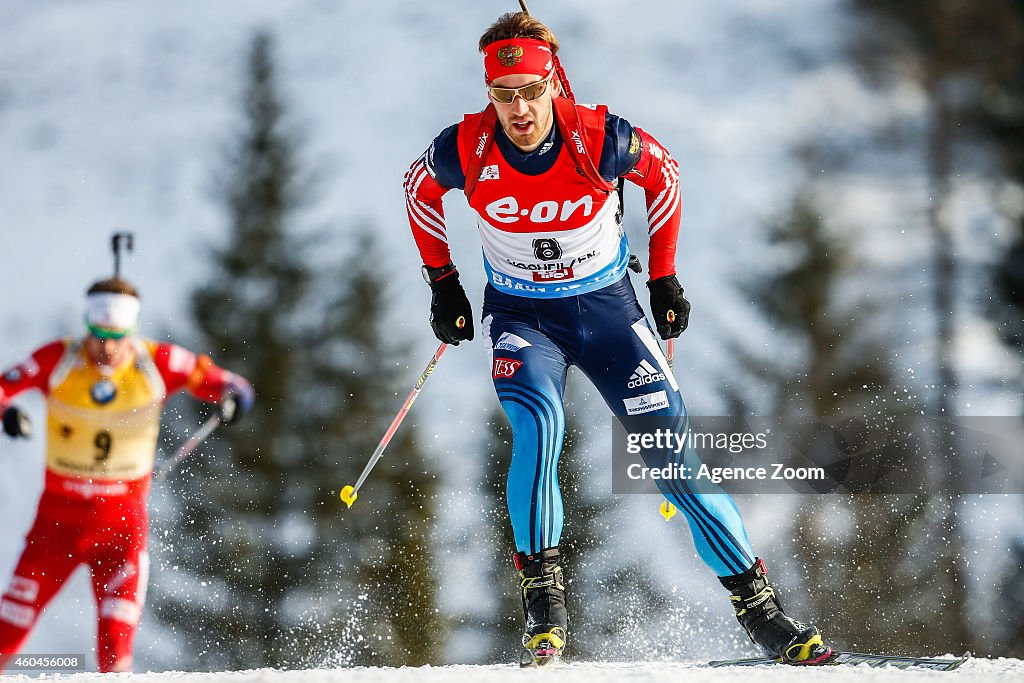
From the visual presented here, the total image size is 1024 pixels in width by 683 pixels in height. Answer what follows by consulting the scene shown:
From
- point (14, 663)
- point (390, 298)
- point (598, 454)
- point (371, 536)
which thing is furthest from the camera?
point (390, 298)

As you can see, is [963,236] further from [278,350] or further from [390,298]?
[278,350]

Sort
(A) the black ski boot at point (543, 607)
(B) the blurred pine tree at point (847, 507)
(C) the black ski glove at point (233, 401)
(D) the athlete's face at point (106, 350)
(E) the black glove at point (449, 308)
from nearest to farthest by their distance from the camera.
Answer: (A) the black ski boot at point (543, 607) < (E) the black glove at point (449, 308) < (C) the black ski glove at point (233, 401) < (D) the athlete's face at point (106, 350) < (B) the blurred pine tree at point (847, 507)

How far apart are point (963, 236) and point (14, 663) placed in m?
16.0

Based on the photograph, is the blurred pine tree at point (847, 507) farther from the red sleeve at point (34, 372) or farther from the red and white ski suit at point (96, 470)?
the red sleeve at point (34, 372)

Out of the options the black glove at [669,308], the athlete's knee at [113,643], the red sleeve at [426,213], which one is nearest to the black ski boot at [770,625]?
the black glove at [669,308]

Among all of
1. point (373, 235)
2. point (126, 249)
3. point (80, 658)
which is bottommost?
point (80, 658)

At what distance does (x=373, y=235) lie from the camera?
66.1 feet

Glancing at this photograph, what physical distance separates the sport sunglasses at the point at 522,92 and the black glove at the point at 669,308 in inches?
39.9

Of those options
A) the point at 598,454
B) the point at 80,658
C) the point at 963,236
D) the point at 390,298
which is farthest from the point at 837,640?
the point at 80,658

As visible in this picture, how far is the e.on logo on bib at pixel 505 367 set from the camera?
190 inches

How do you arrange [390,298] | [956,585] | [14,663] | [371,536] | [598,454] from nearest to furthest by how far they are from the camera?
[14,663], [598,454], [956,585], [371,536], [390,298]

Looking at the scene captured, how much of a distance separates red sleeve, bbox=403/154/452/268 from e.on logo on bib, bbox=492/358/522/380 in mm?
676

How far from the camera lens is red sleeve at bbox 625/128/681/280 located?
495 cm

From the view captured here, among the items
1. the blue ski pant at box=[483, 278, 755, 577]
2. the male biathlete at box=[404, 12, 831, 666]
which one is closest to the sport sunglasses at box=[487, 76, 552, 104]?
the male biathlete at box=[404, 12, 831, 666]
